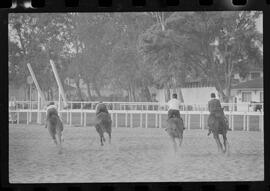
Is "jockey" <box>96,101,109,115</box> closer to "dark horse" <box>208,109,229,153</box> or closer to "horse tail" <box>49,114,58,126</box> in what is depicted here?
"horse tail" <box>49,114,58,126</box>

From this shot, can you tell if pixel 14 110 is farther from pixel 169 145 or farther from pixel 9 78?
pixel 169 145

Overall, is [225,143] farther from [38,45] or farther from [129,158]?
[38,45]

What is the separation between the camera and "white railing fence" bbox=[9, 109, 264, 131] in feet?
24.0

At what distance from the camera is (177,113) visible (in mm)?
7359

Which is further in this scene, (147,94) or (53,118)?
(53,118)

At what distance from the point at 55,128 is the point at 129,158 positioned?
84cm

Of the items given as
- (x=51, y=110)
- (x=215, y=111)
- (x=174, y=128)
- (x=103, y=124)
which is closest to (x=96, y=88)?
(x=103, y=124)

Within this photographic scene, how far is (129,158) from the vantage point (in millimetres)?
7250

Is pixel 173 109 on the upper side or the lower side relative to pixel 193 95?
lower

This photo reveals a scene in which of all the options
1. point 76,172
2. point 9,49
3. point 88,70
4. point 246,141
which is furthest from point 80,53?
point 246,141

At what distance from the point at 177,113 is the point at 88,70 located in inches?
40.4

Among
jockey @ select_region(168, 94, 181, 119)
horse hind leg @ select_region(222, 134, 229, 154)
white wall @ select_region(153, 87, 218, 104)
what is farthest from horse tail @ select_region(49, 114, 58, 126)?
horse hind leg @ select_region(222, 134, 229, 154)

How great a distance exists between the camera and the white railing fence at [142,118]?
732 cm

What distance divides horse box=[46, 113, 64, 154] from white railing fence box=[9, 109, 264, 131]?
0.22 ft
